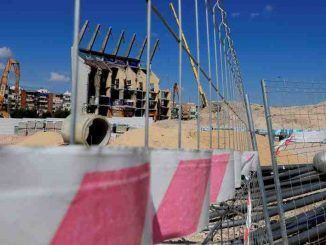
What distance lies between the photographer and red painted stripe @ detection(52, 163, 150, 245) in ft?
3.28

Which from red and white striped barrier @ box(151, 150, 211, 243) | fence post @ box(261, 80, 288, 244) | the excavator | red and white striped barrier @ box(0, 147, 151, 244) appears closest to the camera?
red and white striped barrier @ box(0, 147, 151, 244)

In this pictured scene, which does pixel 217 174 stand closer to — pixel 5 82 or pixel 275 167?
pixel 275 167

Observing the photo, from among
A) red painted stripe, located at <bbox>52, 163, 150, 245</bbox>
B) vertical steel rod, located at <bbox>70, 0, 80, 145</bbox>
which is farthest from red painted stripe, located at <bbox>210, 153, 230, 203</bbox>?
vertical steel rod, located at <bbox>70, 0, 80, 145</bbox>

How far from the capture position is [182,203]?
181 cm

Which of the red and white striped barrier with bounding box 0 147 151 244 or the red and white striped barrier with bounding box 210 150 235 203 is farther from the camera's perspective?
the red and white striped barrier with bounding box 210 150 235 203

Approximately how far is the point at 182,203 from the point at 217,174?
3.29 ft

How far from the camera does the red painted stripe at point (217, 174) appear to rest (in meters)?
2.69

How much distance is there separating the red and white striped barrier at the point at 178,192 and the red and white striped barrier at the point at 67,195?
397 millimetres

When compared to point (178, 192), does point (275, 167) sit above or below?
above

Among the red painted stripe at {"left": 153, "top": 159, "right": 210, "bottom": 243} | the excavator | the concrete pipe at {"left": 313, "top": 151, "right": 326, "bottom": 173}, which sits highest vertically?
the excavator

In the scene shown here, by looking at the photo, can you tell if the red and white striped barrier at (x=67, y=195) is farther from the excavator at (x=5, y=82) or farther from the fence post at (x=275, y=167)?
the excavator at (x=5, y=82)

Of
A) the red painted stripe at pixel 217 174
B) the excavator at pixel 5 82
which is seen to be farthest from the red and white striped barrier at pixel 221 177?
the excavator at pixel 5 82

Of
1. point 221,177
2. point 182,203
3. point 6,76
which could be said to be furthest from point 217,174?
point 6,76

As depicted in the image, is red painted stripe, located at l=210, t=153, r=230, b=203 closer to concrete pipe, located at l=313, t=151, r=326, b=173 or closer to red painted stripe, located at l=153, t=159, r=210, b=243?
red painted stripe, located at l=153, t=159, r=210, b=243
